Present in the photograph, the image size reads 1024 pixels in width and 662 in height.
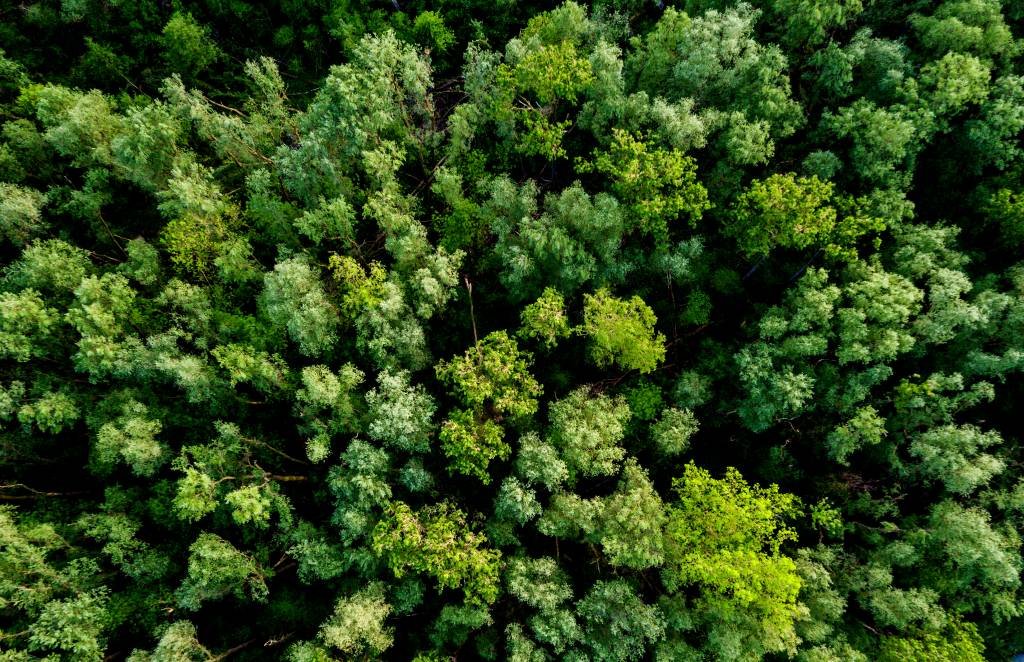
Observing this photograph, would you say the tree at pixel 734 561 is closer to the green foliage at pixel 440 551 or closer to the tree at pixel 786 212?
the green foliage at pixel 440 551

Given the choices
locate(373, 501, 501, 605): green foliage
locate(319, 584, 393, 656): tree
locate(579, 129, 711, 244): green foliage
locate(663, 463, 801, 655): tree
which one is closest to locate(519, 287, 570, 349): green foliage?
locate(579, 129, 711, 244): green foliage

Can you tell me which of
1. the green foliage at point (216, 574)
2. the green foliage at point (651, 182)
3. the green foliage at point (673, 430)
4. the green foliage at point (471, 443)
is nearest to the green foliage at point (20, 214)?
the green foliage at point (216, 574)

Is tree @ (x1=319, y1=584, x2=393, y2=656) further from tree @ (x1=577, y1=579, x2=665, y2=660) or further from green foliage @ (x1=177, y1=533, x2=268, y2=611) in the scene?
tree @ (x1=577, y1=579, x2=665, y2=660)

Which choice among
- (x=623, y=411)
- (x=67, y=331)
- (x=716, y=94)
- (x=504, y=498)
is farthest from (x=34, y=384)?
(x=716, y=94)

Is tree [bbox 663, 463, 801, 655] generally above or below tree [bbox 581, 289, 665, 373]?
below

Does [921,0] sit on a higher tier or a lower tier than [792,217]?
higher

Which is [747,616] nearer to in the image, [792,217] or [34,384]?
[792,217]

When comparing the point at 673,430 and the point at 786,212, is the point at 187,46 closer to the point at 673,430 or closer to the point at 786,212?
the point at 786,212

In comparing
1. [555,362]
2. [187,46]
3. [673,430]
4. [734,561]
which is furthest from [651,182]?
[187,46]
